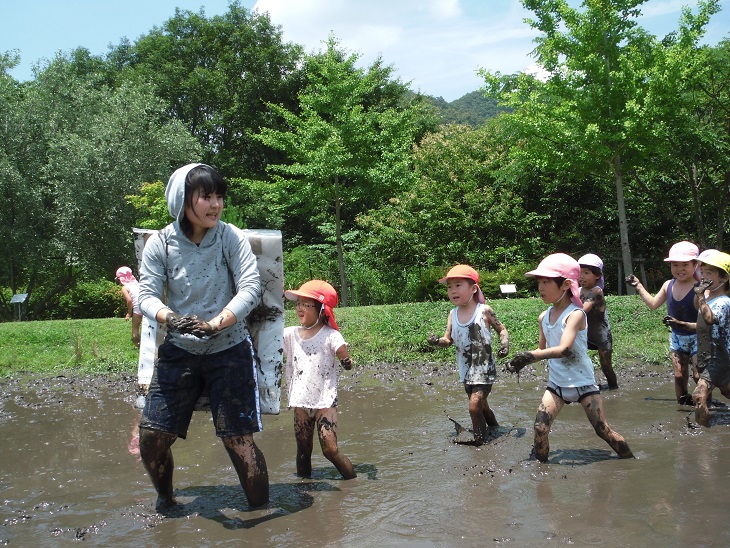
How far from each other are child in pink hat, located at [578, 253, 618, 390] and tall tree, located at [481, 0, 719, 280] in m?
9.58

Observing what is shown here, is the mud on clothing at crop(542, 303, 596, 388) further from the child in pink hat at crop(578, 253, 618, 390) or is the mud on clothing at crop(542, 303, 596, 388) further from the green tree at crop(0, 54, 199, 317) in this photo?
the green tree at crop(0, 54, 199, 317)

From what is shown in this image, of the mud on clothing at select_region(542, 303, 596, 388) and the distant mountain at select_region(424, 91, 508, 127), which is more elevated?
the distant mountain at select_region(424, 91, 508, 127)

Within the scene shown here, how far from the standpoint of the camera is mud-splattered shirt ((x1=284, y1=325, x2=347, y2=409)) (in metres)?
5.35

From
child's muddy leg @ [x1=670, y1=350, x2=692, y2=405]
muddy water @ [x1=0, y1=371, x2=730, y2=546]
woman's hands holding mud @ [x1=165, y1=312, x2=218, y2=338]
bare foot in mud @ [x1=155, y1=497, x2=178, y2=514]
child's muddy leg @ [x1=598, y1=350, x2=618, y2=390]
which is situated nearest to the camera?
woman's hands holding mud @ [x1=165, y1=312, x2=218, y2=338]

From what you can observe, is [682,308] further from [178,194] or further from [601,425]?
[178,194]

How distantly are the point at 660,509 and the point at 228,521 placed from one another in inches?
99.4

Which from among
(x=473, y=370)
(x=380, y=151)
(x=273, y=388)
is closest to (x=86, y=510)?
(x=273, y=388)

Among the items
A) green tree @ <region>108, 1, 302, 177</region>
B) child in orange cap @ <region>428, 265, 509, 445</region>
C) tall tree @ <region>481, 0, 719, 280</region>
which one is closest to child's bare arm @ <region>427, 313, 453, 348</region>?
child in orange cap @ <region>428, 265, 509, 445</region>

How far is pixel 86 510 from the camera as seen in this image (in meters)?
4.85

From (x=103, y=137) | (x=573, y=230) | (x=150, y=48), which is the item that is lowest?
(x=573, y=230)

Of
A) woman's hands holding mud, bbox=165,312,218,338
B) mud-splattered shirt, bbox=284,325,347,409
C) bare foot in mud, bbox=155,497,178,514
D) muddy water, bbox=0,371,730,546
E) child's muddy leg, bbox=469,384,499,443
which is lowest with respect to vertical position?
muddy water, bbox=0,371,730,546

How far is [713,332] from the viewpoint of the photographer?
21.3ft

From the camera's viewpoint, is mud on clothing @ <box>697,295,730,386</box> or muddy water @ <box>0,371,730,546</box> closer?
muddy water @ <box>0,371,730,546</box>

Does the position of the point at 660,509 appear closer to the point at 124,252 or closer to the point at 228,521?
the point at 228,521
